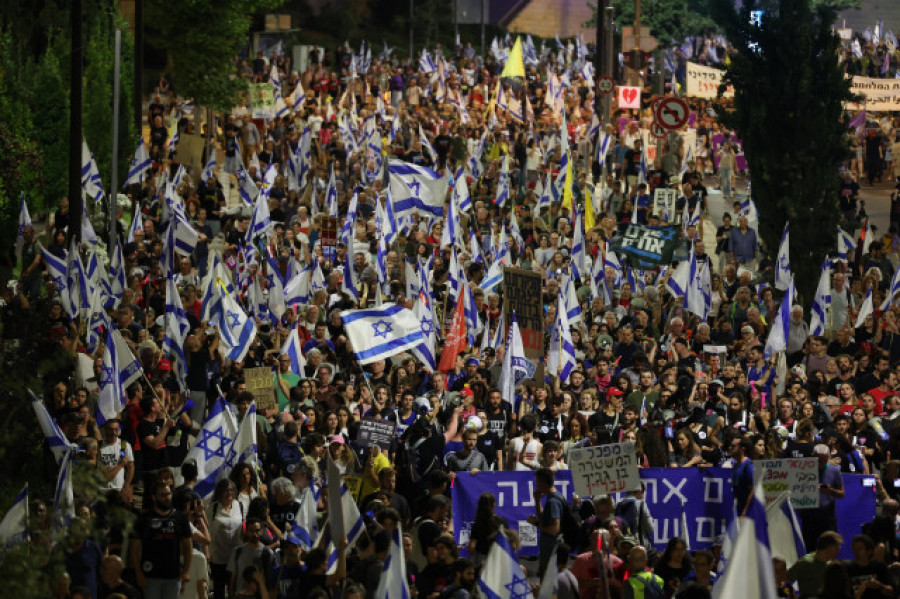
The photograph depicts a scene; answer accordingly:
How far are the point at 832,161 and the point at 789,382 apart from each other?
881cm

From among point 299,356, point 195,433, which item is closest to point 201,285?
point 299,356

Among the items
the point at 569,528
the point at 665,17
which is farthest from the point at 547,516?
the point at 665,17

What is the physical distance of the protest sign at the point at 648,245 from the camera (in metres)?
25.2

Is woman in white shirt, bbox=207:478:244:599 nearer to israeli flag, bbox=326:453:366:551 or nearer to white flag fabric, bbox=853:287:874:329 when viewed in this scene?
israeli flag, bbox=326:453:366:551

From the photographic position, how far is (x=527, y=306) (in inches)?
770

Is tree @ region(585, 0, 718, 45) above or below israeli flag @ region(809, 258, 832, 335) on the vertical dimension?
above

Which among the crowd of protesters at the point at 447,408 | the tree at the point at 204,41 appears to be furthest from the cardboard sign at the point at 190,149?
the tree at the point at 204,41

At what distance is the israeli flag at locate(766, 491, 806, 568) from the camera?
13672 millimetres

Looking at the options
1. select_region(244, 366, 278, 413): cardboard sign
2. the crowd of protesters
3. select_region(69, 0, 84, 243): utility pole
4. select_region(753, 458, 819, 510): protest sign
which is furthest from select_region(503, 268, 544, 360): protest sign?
select_region(69, 0, 84, 243): utility pole

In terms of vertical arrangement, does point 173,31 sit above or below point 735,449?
above

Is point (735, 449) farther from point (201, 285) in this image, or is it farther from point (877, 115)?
point (877, 115)

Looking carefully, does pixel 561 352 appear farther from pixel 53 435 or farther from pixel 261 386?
pixel 53 435

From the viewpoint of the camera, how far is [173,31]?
41.0 metres

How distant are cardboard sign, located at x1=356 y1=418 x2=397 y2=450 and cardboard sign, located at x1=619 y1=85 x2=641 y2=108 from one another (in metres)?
28.6
